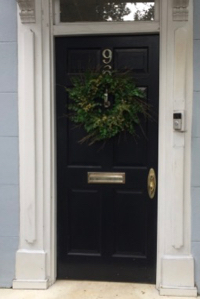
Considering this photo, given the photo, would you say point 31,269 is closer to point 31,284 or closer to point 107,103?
point 31,284

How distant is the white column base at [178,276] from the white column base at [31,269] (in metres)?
1.12

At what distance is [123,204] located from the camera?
A: 392 cm

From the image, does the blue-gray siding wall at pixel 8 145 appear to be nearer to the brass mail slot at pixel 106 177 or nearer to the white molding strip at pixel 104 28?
Answer: the white molding strip at pixel 104 28

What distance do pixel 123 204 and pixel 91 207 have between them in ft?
1.03

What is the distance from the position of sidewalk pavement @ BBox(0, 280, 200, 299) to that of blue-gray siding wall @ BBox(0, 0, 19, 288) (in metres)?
0.24

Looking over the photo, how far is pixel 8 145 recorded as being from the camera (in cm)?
386

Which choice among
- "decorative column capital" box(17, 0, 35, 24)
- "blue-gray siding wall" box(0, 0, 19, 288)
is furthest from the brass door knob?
"decorative column capital" box(17, 0, 35, 24)

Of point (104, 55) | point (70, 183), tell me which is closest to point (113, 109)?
point (104, 55)

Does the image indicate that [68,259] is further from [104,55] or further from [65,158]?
[104,55]

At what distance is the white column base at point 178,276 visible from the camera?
12.2ft

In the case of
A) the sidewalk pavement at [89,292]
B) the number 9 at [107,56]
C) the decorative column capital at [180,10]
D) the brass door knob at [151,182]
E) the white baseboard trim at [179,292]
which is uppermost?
the decorative column capital at [180,10]

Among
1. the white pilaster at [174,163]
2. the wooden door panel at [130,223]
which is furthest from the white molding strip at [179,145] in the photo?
the wooden door panel at [130,223]

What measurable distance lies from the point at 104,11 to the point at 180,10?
0.70 meters

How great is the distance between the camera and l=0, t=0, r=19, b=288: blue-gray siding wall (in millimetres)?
3779
